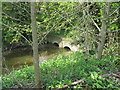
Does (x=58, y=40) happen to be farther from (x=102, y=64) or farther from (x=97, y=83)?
(x=97, y=83)

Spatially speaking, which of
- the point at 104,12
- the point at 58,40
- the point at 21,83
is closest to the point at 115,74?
the point at 21,83

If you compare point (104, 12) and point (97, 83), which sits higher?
point (104, 12)

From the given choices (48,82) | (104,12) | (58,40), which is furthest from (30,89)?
(58,40)

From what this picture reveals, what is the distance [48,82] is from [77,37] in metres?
3.07

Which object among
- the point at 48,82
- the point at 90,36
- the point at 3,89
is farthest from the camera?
the point at 90,36

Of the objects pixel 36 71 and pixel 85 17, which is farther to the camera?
pixel 85 17

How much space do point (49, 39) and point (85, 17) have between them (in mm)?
11017

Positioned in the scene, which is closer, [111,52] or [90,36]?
[111,52]

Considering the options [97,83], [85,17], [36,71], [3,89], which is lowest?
[3,89]

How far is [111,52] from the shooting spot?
5.05 meters

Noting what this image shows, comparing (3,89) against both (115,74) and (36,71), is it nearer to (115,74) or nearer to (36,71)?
(36,71)

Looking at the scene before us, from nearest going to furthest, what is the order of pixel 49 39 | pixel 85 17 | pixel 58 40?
pixel 85 17
pixel 58 40
pixel 49 39

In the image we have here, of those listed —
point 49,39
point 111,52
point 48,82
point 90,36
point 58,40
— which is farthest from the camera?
point 49,39

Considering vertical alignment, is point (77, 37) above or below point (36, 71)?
above
